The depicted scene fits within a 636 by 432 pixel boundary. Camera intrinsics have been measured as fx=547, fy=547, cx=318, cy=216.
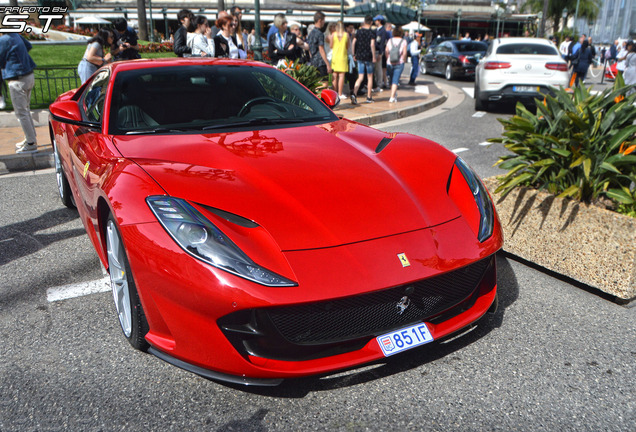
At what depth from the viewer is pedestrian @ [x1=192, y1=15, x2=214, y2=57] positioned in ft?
28.2

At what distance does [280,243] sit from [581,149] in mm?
2376

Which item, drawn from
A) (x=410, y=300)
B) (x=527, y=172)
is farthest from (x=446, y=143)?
(x=410, y=300)

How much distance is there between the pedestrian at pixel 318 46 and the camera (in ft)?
36.5

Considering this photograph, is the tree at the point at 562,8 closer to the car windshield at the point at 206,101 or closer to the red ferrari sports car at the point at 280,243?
the car windshield at the point at 206,101

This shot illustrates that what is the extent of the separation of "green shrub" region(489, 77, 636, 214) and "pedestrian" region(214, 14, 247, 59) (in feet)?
20.4

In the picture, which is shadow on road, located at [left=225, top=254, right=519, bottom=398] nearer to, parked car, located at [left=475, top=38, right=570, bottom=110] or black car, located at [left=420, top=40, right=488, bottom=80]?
parked car, located at [left=475, top=38, right=570, bottom=110]

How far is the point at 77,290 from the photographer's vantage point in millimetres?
3455

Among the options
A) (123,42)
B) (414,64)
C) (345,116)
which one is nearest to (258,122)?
(123,42)

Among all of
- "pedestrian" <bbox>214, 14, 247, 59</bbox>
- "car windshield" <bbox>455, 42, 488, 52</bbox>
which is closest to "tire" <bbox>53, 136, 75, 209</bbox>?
"pedestrian" <bbox>214, 14, 247, 59</bbox>

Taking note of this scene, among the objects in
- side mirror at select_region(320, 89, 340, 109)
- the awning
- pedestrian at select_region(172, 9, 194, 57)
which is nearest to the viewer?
side mirror at select_region(320, 89, 340, 109)

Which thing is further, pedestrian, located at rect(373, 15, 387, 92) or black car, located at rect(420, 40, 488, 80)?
black car, located at rect(420, 40, 488, 80)

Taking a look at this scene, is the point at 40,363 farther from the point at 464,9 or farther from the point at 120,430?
the point at 464,9

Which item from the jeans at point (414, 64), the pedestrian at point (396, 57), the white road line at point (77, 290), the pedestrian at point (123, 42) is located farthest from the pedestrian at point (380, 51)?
the white road line at point (77, 290)

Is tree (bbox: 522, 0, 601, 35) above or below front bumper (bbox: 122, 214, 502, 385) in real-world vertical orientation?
above
